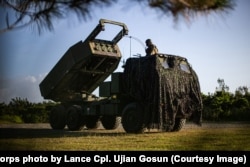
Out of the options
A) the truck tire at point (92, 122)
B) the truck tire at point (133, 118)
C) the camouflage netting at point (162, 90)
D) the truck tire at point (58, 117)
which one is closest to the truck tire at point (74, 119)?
the truck tire at point (58, 117)

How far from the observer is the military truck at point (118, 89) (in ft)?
28.1

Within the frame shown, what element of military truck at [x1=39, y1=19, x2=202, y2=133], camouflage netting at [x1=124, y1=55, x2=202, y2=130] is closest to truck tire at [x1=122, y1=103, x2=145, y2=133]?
military truck at [x1=39, y1=19, x2=202, y2=133]

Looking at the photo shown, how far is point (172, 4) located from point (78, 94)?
7.25 meters

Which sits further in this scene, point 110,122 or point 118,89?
point 110,122

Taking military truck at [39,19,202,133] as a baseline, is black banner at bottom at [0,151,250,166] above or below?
below

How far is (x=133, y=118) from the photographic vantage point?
8.91m

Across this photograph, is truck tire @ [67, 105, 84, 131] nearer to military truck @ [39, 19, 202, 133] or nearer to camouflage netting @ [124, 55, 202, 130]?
military truck @ [39, 19, 202, 133]

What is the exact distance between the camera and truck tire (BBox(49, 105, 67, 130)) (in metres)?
11.0

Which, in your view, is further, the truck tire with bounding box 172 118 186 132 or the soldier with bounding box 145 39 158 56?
the truck tire with bounding box 172 118 186 132

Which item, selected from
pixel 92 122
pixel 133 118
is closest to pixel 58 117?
pixel 92 122

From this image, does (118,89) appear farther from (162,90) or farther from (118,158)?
(118,158)

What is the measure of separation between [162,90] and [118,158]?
3680mm

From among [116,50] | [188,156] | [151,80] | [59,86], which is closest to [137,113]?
[151,80]

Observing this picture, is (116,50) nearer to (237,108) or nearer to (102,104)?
(102,104)
